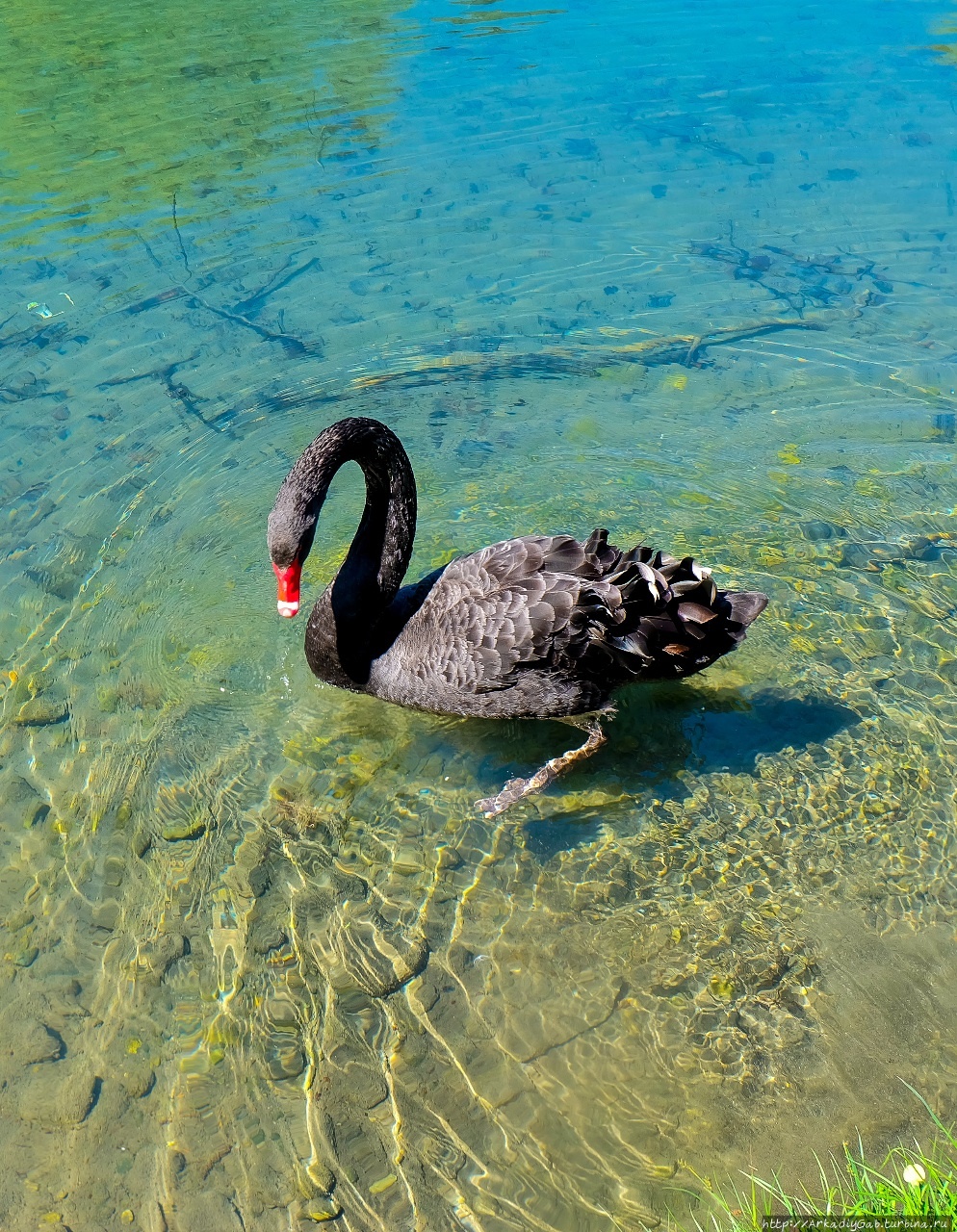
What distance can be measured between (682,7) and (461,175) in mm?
5652

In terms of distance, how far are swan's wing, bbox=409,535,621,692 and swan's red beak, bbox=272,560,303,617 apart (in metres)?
0.72

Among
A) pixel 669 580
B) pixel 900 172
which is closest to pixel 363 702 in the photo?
pixel 669 580

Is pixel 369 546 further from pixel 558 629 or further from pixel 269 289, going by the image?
pixel 269 289

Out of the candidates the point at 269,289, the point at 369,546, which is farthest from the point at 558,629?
the point at 269,289

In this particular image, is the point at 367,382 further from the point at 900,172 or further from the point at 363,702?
the point at 900,172

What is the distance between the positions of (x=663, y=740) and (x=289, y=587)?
1840mm

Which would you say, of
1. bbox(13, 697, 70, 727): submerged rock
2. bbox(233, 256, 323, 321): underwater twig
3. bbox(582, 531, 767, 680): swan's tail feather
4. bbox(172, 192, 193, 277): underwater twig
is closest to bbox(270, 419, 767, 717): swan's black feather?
bbox(582, 531, 767, 680): swan's tail feather

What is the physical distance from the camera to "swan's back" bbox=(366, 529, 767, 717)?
4.37 m

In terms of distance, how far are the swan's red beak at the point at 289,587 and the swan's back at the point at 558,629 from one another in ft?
2.38

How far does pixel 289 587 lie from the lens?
414 centimetres

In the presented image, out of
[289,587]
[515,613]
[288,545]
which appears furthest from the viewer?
[515,613]

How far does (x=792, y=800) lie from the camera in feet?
14.7

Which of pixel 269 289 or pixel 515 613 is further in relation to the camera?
pixel 269 289

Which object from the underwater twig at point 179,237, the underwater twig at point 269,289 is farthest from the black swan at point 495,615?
the underwater twig at point 179,237
